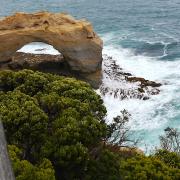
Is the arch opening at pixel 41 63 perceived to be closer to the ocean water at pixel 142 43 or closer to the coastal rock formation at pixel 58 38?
the coastal rock formation at pixel 58 38

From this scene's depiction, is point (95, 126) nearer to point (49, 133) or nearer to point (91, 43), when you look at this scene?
point (49, 133)

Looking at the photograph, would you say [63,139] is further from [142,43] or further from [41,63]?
[142,43]

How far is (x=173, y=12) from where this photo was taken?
7562cm

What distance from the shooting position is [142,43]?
5997 centimetres

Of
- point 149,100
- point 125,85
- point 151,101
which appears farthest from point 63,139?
point 125,85

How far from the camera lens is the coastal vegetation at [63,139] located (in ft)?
53.5

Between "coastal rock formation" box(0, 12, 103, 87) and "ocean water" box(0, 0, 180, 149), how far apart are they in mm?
3572

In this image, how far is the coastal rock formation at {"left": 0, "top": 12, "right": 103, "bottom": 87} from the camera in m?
44.5

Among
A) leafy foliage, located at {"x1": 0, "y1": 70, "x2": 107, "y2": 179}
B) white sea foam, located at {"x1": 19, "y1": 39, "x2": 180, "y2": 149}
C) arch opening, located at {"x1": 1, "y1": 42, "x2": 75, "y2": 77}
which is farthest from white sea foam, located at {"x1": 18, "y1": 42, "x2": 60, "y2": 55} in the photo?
leafy foliage, located at {"x1": 0, "y1": 70, "x2": 107, "y2": 179}

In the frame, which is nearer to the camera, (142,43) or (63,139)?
(63,139)

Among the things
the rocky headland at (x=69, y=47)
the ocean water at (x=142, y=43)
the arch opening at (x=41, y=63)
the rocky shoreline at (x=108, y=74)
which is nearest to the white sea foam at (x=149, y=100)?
the ocean water at (x=142, y=43)

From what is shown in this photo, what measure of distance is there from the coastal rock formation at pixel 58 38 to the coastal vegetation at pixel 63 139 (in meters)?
22.4

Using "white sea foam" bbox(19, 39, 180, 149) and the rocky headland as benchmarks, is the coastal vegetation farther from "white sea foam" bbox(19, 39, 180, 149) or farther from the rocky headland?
the rocky headland

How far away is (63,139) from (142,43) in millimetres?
42956
